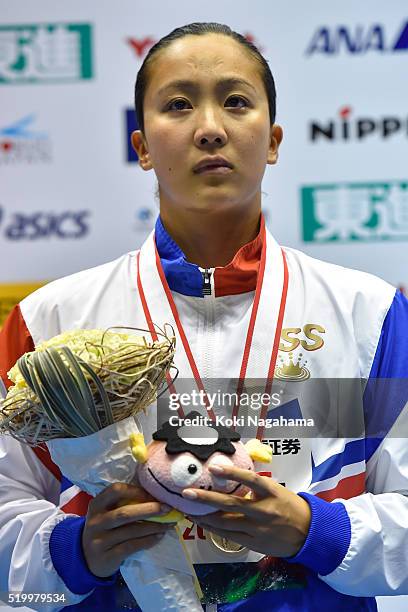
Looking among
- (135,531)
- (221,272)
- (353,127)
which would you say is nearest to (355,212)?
(353,127)

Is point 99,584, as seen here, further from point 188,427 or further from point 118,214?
point 118,214

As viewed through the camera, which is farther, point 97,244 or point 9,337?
point 97,244

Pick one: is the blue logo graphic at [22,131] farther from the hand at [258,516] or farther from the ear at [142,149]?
the hand at [258,516]

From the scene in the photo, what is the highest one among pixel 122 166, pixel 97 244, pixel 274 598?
pixel 122 166

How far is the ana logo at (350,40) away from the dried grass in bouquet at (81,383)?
1392 millimetres

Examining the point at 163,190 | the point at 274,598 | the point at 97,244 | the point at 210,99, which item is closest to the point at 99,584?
the point at 274,598

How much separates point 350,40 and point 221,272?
1090mm

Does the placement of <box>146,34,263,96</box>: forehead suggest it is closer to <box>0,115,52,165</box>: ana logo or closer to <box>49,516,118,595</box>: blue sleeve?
<box>49,516,118,595</box>: blue sleeve

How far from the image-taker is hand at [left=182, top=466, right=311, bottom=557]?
3.72 feet

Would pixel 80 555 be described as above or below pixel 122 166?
below

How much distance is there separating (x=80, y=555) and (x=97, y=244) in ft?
3.78

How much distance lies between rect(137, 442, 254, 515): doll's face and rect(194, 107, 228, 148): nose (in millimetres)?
480

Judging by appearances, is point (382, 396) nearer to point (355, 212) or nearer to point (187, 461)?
→ point (187, 461)

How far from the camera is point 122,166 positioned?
93.4 inches
